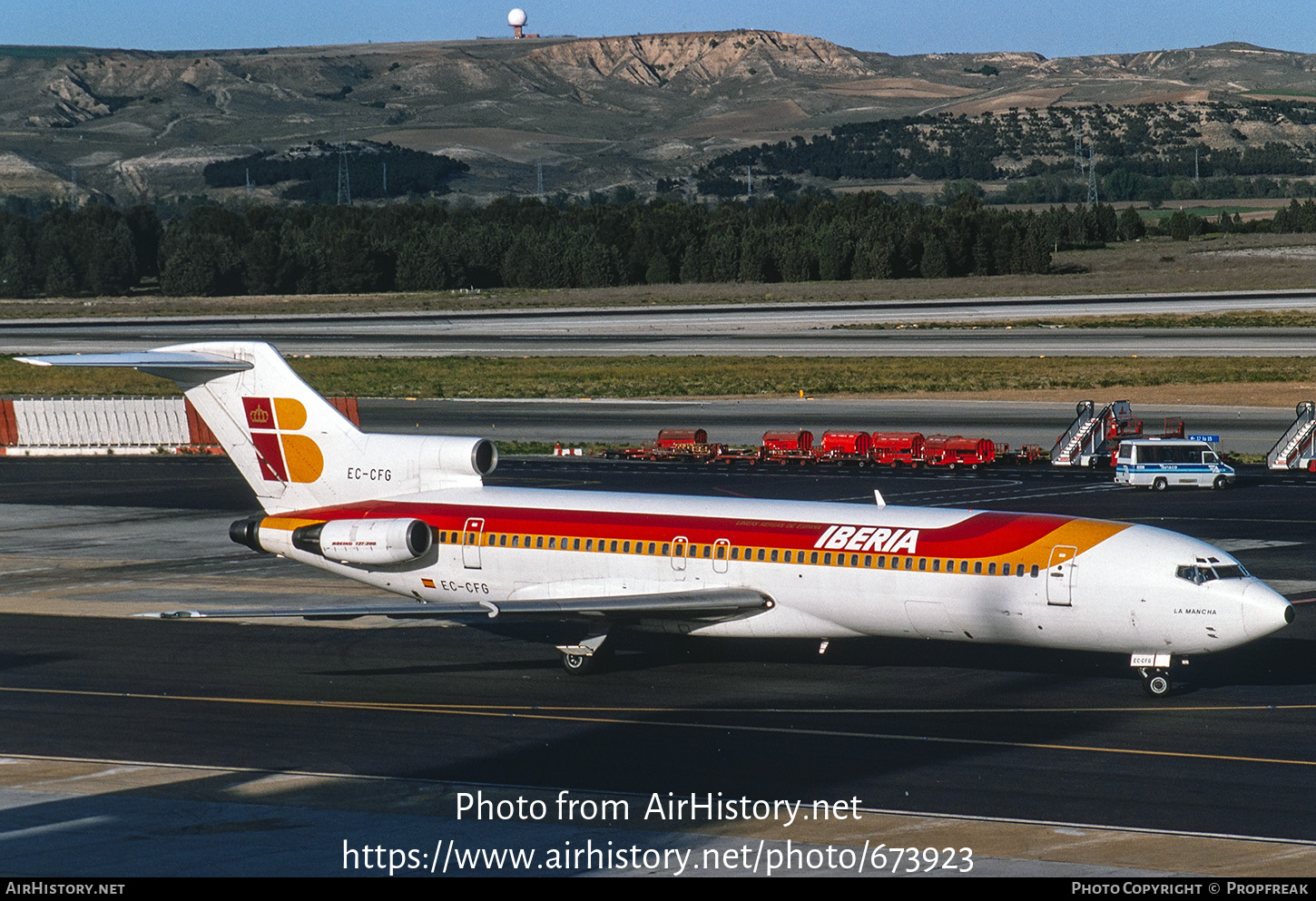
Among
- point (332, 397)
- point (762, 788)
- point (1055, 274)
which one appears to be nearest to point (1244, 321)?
point (1055, 274)

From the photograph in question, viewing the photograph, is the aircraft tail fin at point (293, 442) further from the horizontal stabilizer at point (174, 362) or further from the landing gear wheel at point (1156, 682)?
the landing gear wheel at point (1156, 682)

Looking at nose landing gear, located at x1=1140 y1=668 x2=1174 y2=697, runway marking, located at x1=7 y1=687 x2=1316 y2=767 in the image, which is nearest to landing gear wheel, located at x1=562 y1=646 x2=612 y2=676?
runway marking, located at x1=7 y1=687 x2=1316 y2=767

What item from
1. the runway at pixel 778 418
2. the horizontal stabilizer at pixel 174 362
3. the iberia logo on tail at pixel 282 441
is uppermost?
the horizontal stabilizer at pixel 174 362

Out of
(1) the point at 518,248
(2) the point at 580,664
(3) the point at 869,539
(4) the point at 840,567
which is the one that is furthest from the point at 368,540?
(1) the point at 518,248

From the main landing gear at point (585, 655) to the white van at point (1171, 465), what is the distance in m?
33.6

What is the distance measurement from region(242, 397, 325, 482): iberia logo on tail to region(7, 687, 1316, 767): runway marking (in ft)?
22.1

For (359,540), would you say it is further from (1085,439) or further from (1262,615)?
(1085,439)

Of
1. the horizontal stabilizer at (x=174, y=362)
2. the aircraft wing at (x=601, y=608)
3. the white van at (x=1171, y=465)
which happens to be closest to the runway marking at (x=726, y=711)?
the aircraft wing at (x=601, y=608)

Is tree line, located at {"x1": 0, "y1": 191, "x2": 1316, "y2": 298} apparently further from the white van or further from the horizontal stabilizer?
the horizontal stabilizer

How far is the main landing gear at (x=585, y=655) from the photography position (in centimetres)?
3116

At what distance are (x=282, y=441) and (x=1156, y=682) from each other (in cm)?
1930

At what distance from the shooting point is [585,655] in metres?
31.2

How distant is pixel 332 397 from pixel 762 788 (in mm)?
70091
